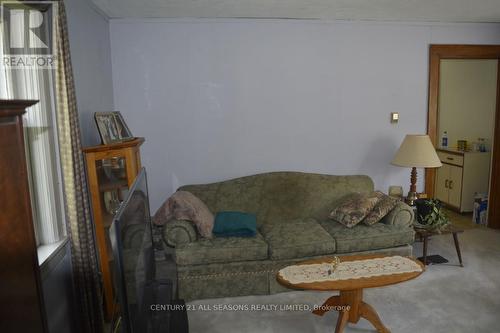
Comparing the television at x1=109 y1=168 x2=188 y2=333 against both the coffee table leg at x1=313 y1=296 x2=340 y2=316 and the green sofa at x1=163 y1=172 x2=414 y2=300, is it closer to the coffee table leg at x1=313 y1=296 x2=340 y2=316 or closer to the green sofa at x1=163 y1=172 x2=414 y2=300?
the green sofa at x1=163 y1=172 x2=414 y2=300

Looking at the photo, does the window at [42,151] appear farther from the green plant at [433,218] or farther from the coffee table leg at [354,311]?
the green plant at [433,218]

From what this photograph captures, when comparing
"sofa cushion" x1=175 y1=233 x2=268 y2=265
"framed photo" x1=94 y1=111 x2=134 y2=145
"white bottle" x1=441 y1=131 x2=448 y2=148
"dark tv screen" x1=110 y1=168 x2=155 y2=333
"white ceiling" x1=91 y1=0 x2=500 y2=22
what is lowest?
"sofa cushion" x1=175 y1=233 x2=268 y2=265

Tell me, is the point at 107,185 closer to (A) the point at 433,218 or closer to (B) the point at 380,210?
(B) the point at 380,210

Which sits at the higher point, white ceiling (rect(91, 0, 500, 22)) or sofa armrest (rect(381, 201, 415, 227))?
white ceiling (rect(91, 0, 500, 22))

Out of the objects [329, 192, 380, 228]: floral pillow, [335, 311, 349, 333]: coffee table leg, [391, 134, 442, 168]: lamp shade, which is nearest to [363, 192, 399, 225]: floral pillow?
[329, 192, 380, 228]: floral pillow

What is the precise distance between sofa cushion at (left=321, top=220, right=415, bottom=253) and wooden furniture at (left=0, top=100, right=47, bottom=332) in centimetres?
256

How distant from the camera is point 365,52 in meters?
4.12

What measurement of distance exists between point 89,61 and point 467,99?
485 cm

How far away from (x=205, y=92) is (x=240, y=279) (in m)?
1.88

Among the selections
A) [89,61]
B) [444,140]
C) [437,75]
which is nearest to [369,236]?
[437,75]

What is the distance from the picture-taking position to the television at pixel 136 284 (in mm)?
1387

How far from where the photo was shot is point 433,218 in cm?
366

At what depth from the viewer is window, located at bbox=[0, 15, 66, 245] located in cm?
223

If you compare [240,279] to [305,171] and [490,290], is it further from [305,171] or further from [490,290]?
[490,290]
